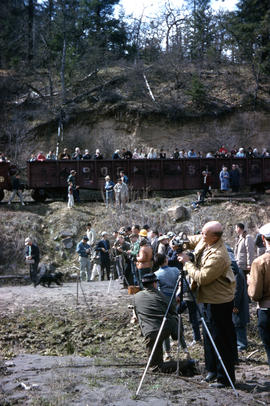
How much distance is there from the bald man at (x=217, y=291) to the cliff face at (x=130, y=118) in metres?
33.4

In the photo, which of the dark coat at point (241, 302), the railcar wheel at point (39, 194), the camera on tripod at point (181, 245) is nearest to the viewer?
the camera on tripod at point (181, 245)

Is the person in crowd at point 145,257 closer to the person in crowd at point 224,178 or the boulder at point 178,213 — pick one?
the boulder at point 178,213

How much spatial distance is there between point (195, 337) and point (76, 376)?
303 cm

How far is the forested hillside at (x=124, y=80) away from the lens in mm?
41031

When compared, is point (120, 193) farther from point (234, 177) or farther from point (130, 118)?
point (130, 118)

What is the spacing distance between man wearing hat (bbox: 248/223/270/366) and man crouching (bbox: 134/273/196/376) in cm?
153

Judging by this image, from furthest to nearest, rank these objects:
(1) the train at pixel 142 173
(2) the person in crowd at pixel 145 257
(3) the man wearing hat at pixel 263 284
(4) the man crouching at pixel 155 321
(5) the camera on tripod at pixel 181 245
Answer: (1) the train at pixel 142 173 < (2) the person in crowd at pixel 145 257 < (4) the man crouching at pixel 155 321 < (5) the camera on tripod at pixel 181 245 < (3) the man wearing hat at pixel 263 284

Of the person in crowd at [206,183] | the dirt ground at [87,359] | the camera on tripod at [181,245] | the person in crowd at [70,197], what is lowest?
the dirt ground at [87,359]

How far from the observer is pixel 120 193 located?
86.6ft

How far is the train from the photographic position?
27750mm

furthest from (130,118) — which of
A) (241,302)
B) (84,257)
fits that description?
(241,302)

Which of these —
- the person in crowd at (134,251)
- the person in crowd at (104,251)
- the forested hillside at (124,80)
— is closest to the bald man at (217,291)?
the person in crowd at (134,251)

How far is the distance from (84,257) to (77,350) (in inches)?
321

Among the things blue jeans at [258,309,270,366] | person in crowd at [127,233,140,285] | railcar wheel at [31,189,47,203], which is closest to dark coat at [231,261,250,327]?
blue jeans at [258,309,270,366]
